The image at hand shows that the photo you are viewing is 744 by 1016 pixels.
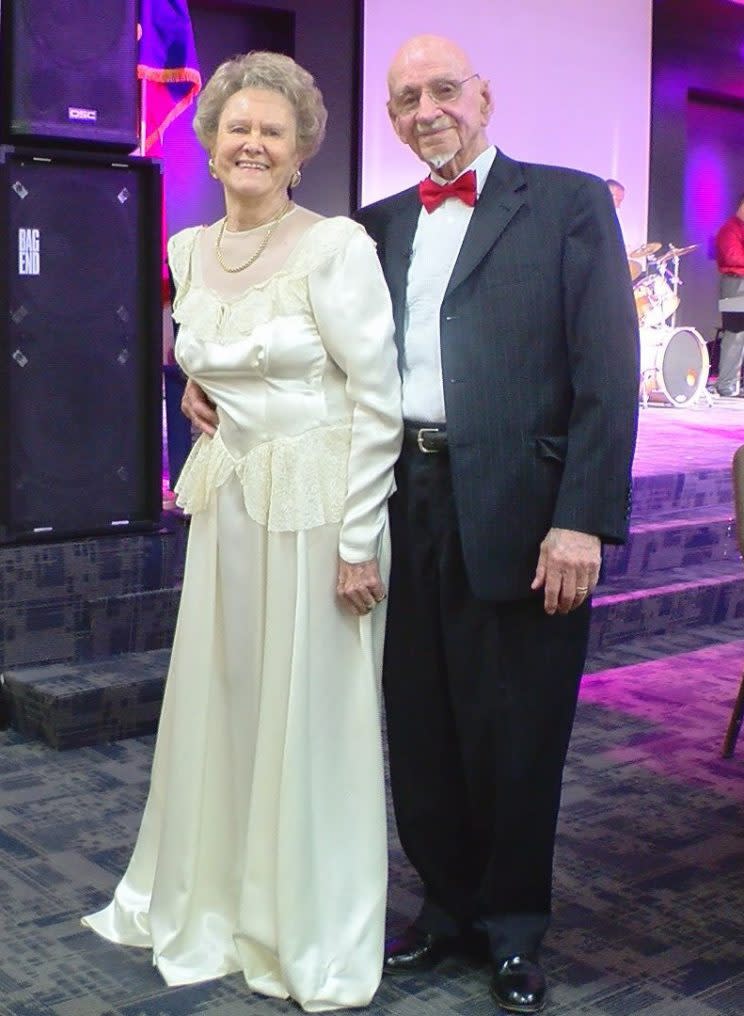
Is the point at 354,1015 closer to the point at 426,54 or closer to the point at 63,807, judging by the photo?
the point at 63,807

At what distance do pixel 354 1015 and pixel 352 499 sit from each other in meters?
0.83

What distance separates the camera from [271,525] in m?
2.31

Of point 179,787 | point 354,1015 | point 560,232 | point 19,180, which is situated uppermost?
point 19,180

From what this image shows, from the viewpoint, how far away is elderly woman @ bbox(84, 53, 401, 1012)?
2254 millimetres

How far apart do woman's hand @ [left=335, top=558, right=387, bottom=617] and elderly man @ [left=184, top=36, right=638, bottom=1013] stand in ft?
0.25

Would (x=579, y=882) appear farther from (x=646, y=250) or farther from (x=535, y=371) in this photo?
(x=646, y=250)

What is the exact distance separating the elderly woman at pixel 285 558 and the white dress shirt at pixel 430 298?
72 millimetres

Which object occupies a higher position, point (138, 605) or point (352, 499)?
point (352, 499)

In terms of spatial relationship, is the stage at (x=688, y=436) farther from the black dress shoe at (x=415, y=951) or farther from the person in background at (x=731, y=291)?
the black dress shoe at (x=415, y=951)

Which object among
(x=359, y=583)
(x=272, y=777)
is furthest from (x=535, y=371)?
(x=272, y=777)

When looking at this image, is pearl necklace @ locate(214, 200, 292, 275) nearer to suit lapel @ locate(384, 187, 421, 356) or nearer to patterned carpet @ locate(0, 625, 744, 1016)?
suit lapel @ locate(384, 187, 421, 356)

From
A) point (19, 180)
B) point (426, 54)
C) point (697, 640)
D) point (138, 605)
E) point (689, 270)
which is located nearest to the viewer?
point (426, 54)

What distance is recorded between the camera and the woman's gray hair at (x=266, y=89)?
227 cm

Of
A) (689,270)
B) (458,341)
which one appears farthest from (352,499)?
(689,270)
